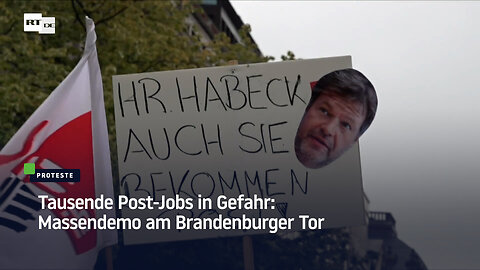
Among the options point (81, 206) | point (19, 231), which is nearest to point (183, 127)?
point (81, 206)

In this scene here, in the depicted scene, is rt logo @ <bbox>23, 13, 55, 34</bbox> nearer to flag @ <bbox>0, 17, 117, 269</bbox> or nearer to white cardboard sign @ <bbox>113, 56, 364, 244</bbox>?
flag @ <bbox>0, 17, 117, 269</bbox>

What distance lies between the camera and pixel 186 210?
20.1 feet

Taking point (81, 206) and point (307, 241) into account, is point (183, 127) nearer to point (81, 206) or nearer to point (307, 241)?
point (81, 206)

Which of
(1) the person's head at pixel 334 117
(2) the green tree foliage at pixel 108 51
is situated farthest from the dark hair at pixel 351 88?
(2) the green tree foliage at pixel 108 51

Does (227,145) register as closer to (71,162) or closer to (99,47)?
(71,162)

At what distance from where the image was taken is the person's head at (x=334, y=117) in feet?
18.8

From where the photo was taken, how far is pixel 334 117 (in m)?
5.75

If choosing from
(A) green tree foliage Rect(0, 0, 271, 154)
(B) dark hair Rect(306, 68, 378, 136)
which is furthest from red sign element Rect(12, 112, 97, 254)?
(A) green tree foliage Rect(0, 0, 271, 154)

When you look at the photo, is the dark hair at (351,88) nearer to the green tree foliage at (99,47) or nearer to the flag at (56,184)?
the flag at (56,184)

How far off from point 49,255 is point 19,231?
0.79ft

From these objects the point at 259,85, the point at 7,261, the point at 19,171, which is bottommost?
the point at 7,261

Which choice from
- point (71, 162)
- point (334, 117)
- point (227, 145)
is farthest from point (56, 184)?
point (334, 117)

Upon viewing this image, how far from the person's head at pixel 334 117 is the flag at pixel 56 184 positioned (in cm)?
127

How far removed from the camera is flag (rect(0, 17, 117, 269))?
5.88 m
